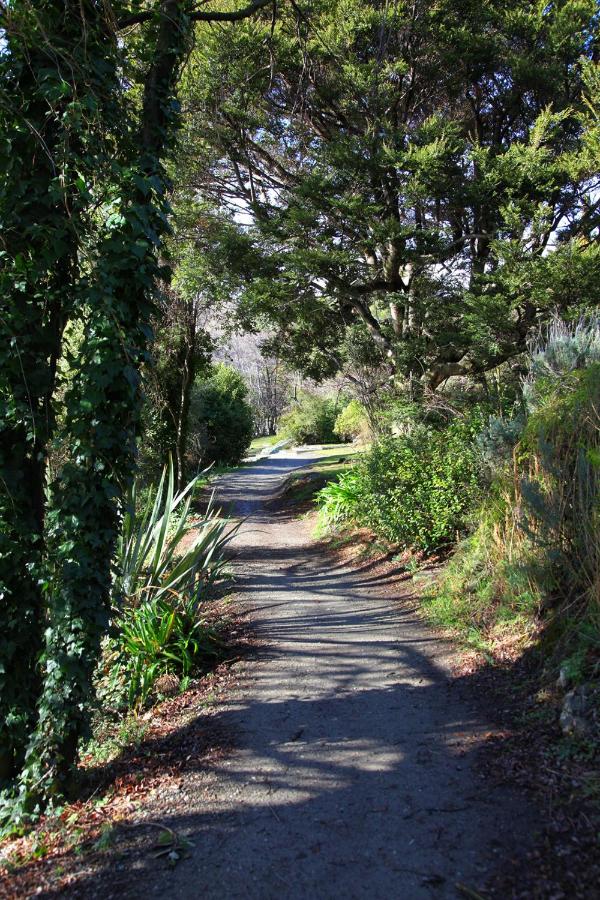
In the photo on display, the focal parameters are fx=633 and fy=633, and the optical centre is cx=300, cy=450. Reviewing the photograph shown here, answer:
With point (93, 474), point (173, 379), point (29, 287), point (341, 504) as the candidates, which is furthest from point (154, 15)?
point (173, 379)

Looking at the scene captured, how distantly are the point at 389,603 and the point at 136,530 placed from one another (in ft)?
10.2

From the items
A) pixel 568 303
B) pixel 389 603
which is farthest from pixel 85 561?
pixel 568 303

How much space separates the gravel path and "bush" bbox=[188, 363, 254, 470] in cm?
2081

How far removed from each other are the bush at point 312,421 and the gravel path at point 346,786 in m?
34.6

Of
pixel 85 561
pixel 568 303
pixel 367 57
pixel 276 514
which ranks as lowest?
pixel 276 514

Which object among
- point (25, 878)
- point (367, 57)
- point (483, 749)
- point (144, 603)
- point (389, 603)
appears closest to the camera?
point (25, 878)

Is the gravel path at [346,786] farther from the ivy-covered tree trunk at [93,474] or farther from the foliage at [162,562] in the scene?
the foliage at [162,562]

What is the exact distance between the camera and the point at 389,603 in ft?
25.1

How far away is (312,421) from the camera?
1706 inches

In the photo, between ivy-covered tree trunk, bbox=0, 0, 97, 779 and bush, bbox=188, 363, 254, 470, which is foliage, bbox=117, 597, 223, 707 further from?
bush, bbox=188, 363, 254, 470

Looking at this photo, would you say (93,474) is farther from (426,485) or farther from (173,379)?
(173,379)

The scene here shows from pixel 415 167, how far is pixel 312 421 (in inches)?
1266

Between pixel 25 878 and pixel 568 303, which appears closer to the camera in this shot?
pixel 25 878

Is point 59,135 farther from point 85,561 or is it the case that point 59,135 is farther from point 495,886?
point 495,886
